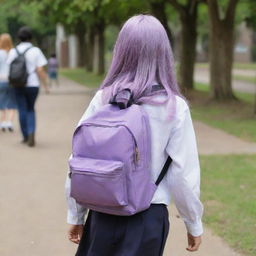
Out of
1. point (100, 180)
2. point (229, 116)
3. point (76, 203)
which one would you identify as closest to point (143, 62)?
point (100, 180)

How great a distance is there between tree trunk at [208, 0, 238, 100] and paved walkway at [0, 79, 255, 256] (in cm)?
466

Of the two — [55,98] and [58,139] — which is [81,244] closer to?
[58,139]

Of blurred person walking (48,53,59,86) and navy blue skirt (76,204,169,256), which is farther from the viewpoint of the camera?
blurred person walking (48,53,59,86)

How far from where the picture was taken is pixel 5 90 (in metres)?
11.3

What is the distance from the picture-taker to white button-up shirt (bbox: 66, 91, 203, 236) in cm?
262

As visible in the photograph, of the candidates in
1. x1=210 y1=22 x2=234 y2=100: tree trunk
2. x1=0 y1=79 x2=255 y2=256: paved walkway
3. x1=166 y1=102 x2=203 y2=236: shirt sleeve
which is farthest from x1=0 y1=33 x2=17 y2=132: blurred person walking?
x1=166 y1=102 x2=203 y2=236: shirt sleeve

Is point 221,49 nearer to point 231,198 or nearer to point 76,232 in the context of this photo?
point 231,198

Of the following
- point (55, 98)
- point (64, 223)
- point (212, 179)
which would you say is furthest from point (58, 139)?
point (55, 98)

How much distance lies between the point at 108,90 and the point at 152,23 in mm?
344

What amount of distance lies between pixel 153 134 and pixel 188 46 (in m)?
18.0

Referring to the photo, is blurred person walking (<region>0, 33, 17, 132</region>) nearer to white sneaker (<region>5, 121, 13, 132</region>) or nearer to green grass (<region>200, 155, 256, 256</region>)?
white sneaker (<region>5, 121, 13, 132</region>)

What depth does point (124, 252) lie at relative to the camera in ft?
8.63

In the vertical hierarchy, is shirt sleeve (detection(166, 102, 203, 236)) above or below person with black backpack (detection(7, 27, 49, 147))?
above

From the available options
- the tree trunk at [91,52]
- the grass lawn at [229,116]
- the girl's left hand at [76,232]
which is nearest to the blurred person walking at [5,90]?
the grass lawn at [229,116]
